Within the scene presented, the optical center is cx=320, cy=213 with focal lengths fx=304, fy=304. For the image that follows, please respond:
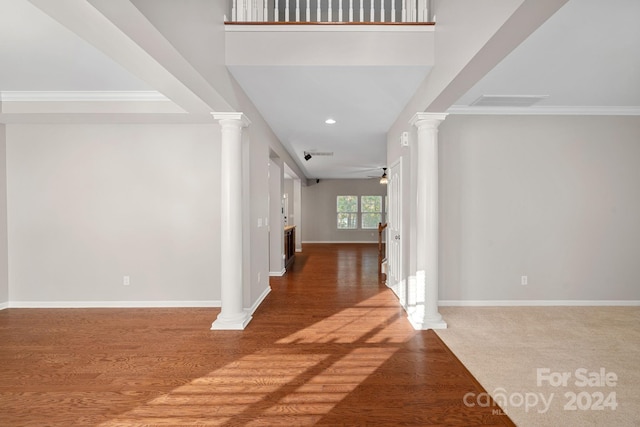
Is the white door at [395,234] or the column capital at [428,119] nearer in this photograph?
the column capital at [428,119]

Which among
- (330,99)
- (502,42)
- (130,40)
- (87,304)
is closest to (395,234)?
(330,99)

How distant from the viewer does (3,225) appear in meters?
3.95

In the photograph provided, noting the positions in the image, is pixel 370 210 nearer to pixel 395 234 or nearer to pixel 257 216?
pixel 395 234

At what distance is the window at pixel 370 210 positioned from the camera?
1209 cm

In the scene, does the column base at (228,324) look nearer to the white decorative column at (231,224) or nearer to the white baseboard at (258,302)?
the white decorative column at (231,224)

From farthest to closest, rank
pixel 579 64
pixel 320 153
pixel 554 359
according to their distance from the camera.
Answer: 1. pixel 320 153
2. pixel 579 64
3. pixel 554 359

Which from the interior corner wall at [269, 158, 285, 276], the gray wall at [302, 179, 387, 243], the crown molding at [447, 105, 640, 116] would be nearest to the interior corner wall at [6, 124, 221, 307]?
the interior corner wall at [269, 158, 285, 276]

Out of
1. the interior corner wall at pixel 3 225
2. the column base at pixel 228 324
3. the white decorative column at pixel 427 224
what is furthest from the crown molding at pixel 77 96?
the white decorative column at pixel 427 224

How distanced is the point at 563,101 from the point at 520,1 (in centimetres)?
294

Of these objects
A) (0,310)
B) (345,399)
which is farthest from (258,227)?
(0,310)

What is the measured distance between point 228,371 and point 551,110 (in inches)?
188

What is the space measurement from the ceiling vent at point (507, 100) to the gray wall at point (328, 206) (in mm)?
8278

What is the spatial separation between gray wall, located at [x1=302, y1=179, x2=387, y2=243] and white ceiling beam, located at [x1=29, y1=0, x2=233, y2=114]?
944cm

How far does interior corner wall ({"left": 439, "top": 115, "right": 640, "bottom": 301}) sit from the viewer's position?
3.97 metres
